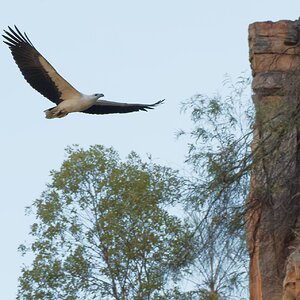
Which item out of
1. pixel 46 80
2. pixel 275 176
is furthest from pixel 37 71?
pixel 275 176

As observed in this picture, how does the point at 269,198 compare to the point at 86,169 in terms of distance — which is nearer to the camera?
the point at 269,198

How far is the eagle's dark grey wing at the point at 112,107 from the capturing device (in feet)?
86.3

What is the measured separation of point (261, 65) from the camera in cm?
2467

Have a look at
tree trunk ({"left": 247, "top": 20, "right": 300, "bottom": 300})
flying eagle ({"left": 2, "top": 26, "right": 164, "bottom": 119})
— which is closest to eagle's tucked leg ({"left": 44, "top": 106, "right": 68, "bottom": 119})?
flying eagle ({"left": 2, "top": 26, "right": 164, "bottom": 119})

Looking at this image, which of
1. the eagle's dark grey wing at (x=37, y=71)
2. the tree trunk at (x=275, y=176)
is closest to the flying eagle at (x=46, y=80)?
the eagle's dark grey wing at (x=37, y=71)

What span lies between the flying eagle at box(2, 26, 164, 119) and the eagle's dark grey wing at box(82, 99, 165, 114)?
1.71 ft

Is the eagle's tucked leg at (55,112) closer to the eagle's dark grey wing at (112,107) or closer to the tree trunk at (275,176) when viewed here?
the eagle's dark grey wing at (112,107)

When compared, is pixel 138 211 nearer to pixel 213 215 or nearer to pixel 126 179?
pixel 126 179

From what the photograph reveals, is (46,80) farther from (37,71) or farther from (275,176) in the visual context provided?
(275,176)

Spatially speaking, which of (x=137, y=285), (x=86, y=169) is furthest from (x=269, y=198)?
(x=86, y=169)

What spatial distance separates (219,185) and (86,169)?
11.7 m

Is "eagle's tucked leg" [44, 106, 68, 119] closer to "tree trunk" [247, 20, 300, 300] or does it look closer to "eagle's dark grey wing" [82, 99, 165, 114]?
"eagle's dark grey wing" [82, 99, 165, 114]

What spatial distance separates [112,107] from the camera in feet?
87.5

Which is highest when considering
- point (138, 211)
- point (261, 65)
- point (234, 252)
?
point (138, 211)
